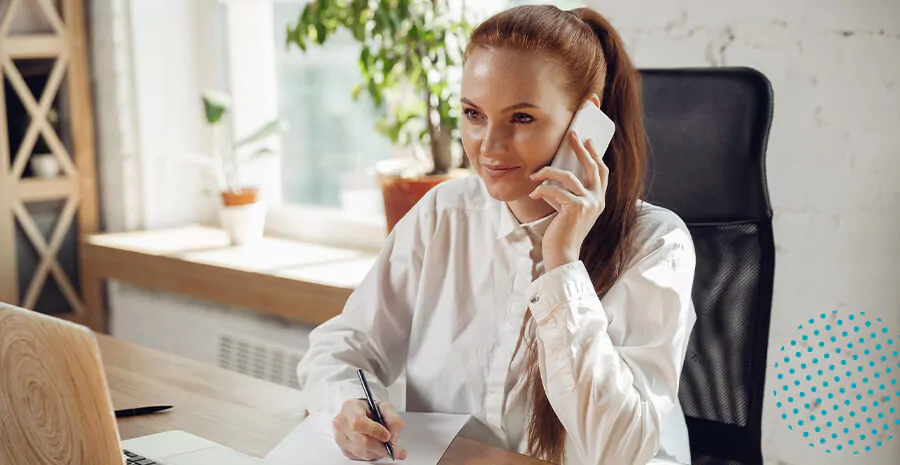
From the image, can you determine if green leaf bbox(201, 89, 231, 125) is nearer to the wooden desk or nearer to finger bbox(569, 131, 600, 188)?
the wooden desk

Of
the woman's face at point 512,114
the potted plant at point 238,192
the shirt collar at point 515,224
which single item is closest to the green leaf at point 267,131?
the potted plant at point 238,192

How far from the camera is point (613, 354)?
1.17 m

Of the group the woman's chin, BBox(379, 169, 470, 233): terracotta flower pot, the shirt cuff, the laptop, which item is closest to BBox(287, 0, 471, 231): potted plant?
BBox(379, 169, 470, 233): terracotta flower pot

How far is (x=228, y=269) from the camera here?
2.61 metres

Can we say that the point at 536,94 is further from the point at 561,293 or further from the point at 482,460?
the point at 482,460

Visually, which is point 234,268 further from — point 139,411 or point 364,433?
point 364,433

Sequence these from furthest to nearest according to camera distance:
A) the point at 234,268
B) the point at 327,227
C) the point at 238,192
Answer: the point at 327,227 < the point at 238,192 < the point at 234,268

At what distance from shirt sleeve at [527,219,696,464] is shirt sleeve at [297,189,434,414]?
13.7 inches

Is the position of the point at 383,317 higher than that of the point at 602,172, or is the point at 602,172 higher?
the point at 602,172

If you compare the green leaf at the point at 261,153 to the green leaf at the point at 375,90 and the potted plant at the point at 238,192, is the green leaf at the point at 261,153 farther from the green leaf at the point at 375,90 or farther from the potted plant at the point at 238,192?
the green leaf at the point at 375,90

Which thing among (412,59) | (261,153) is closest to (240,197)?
(261,153)

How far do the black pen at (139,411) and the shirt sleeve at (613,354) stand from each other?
0.53 m

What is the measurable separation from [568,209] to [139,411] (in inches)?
25.3

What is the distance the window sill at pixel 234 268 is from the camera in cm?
240
